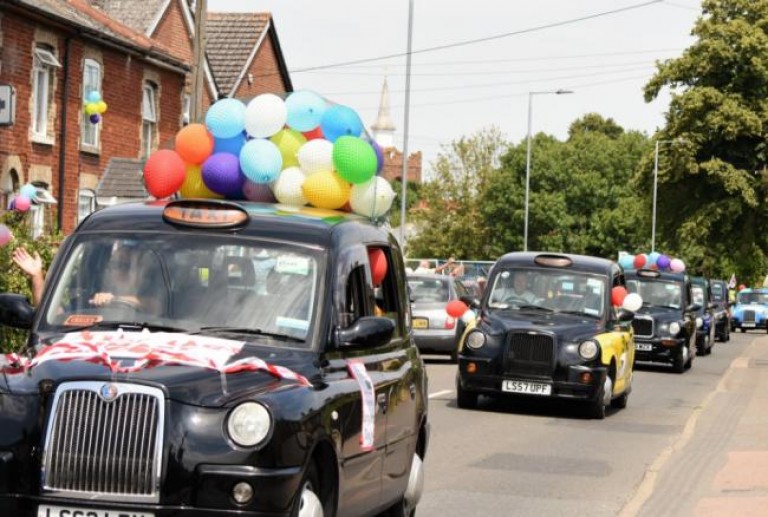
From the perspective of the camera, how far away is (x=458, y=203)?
111 meters

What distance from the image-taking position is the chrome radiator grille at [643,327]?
2919cm

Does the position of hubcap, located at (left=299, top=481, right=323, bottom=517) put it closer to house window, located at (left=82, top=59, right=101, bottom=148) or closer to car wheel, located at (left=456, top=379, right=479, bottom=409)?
car wheel, located at (left=456, top=379, right=479, bottom=409)

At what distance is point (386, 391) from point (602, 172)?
321 ft

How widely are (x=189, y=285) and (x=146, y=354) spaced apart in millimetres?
883

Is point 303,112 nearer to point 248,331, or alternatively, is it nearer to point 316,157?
point 316,157

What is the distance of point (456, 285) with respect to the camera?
3056 cm

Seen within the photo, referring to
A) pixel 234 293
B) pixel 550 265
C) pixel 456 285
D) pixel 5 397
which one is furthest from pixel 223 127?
pixel 456 285

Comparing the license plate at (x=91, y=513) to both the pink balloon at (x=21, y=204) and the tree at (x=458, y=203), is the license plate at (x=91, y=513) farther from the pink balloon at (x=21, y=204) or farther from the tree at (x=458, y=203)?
the tree at (x=458, y=203)

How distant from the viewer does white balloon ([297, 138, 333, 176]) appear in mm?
10070

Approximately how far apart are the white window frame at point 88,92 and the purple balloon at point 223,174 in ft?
79.0

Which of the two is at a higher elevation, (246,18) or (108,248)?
(246,18)

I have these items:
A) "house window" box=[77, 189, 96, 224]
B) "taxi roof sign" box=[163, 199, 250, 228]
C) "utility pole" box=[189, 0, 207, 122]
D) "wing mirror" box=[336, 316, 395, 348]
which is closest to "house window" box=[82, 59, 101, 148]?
"house window" box=[77, 189, 96, 224]

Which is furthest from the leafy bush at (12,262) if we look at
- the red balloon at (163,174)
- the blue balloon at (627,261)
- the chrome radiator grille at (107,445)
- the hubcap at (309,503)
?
the blue balloon at (627,261)

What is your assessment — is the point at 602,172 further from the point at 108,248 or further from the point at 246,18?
the point at 108,248
